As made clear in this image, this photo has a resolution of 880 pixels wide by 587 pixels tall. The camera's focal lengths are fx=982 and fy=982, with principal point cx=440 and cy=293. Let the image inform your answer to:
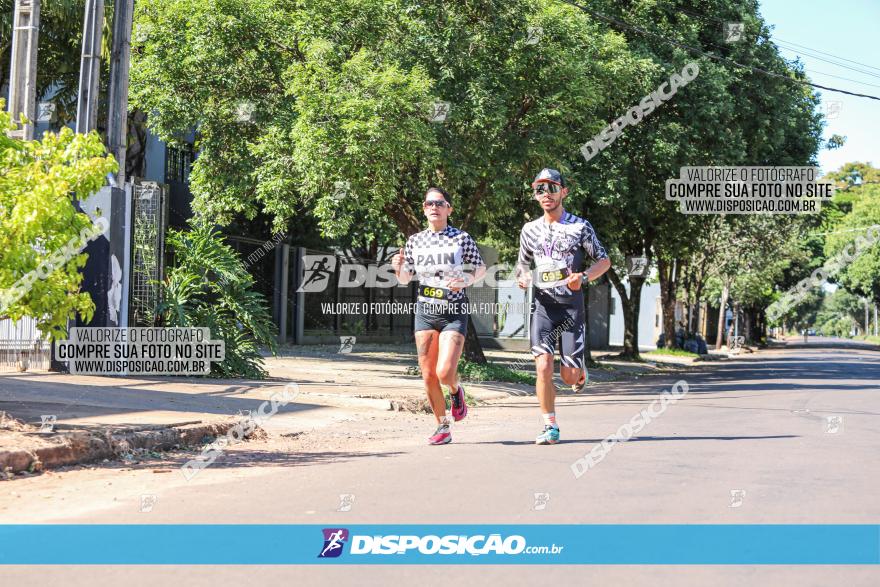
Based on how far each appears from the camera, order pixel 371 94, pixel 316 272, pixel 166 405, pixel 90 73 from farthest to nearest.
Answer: pixel 316 272
pixel 371 94
pixel 90 73
pixel 166 405

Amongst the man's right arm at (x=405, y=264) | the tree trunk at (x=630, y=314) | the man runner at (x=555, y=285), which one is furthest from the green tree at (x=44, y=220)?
the tree trunk at (x=630, y=314)

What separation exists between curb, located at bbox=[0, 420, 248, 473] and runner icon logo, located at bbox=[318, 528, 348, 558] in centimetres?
295

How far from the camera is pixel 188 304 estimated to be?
1412cm

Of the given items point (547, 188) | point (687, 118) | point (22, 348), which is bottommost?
point (22, 348)

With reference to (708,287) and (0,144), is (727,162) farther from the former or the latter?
(708,287)

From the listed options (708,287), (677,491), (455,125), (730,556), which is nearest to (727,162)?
(455,125)

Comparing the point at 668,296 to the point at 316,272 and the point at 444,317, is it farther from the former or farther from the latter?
the point at 444,317

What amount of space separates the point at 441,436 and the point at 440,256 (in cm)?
157

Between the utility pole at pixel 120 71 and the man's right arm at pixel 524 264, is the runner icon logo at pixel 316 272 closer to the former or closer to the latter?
the utility pole at pixel 120 71

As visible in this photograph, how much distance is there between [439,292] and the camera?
8.47 m

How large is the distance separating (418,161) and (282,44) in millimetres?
3464

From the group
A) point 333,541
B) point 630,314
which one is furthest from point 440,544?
point 630,314

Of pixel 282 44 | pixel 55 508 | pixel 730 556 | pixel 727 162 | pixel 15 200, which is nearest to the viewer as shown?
pixel 730 556

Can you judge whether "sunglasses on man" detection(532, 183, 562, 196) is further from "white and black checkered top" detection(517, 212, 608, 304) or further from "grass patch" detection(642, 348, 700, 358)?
"grass patch" detection(642, 348, 700, 358)
